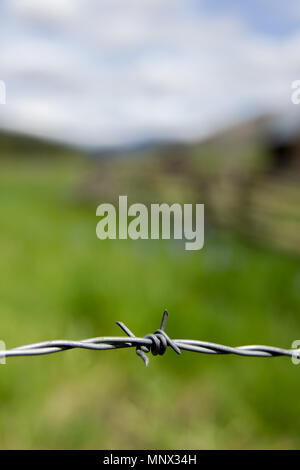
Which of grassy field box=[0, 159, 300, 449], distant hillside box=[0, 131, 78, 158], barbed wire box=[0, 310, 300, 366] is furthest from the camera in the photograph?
distant hillside box=[0, 131, 78, 158]

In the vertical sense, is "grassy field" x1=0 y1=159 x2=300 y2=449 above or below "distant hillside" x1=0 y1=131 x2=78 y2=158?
below

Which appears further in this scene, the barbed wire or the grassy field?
the grassy field

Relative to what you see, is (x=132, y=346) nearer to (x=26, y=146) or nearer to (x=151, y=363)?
(x=151, y=363)

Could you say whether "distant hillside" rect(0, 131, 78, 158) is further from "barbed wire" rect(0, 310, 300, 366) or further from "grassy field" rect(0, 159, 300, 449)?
"barbed wire" rect(0, 310, 300, 366)

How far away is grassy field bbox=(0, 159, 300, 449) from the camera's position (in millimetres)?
2715

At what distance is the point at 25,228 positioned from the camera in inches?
383

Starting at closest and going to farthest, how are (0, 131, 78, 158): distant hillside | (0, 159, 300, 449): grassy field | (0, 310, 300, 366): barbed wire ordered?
(0, 310, 300, 366): barbed wire, (0, 159, 300, 449): grassy field, (0, 131, 78, 158): distant hillside

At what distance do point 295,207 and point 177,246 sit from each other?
2.76m

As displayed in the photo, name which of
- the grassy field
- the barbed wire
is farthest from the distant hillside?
the barbed wire

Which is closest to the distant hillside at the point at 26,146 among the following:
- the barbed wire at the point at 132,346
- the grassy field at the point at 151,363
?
the grassy field at the point at 151,363

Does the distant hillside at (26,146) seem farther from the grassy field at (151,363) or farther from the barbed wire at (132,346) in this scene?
the barbed wire at (132,346)

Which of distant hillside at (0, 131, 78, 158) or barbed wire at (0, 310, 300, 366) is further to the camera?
distant hillside at (0, 131, 78, 158)

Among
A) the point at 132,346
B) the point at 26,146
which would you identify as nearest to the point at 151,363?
the point at 132,346
